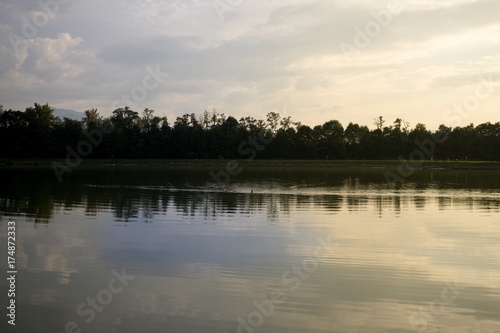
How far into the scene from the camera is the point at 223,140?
11538 centimetres

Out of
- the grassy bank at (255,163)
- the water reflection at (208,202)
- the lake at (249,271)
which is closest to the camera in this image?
the lake at (249,271)

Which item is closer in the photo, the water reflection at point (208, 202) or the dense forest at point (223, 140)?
the water reflection at point (208, 202)

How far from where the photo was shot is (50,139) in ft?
352

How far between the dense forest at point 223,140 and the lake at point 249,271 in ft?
290

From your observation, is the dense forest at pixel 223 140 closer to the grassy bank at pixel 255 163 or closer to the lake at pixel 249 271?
the grassy bank at pixel 255 163

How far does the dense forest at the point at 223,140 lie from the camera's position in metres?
108

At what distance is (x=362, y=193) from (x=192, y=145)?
8013cm

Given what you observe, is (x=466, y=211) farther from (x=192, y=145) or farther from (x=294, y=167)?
(x=192, y=145)

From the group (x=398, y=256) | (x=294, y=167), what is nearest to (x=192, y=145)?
(x=294, y=167)

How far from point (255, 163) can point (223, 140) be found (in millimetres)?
14369

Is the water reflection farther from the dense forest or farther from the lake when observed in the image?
the dense forest

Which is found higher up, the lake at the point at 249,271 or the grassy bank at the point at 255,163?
the grassy bank at the point at 255,163

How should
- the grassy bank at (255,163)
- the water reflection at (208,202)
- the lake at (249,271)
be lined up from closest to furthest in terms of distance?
the lake at (249,271), the water reflection at (208,202), the grassy bank at (255,163)

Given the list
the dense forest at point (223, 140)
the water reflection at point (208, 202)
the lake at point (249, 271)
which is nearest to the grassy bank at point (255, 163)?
the dense forest at point (223, 140)
